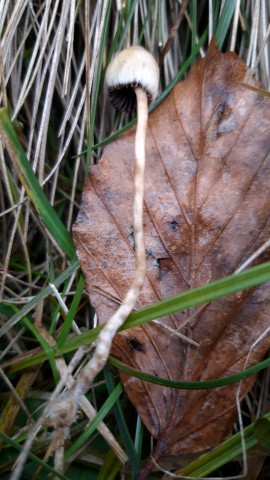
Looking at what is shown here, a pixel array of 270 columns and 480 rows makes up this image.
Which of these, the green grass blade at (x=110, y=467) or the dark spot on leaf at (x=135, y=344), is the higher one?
the dark spot on leaf at (x=135, y=344)

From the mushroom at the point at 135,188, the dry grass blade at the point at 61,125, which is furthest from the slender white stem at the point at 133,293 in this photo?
the dry grass blade at the point at 61,125

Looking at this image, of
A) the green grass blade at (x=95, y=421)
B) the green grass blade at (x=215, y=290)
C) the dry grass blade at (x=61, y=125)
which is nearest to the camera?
the green grass blade at (x=215, y=290)

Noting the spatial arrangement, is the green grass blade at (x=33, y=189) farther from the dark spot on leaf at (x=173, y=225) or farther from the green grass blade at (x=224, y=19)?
the green grass blade at (x=224, y=19)

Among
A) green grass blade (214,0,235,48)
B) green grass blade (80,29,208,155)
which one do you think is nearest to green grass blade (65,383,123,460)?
green grass blade (80,29,208,155)

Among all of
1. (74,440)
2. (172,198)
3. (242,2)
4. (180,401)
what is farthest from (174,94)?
(74,440)

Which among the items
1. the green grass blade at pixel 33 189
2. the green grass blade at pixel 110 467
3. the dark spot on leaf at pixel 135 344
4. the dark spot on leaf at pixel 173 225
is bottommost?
the green grass blade at pixel 110 467

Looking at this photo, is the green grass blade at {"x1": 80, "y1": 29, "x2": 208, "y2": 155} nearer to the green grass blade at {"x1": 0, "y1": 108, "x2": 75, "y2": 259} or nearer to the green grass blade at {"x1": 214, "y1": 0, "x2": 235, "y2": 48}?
the green grass blade at {"x1": 214, "y1": 0, "x2": 235, "y2": 48}

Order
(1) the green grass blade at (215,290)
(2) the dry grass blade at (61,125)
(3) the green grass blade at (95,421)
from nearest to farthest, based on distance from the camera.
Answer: (1) the green grass blade at (215,290) → (3) the green grass blade at (95,421) → (2) the dry grass blade at (61,125)

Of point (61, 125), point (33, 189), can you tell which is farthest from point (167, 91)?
point (33, 189)
